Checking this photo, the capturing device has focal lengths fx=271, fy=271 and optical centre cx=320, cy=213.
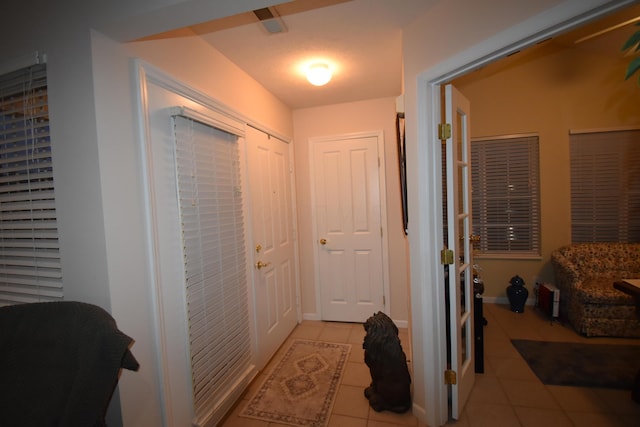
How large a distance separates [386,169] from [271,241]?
1.49 meters

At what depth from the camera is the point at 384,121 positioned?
302 cm

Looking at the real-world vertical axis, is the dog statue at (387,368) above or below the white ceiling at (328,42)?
below

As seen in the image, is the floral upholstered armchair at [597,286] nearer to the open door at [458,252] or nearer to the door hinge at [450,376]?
the open door at [458,252]

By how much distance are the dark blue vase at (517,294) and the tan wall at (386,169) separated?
143 centimetres

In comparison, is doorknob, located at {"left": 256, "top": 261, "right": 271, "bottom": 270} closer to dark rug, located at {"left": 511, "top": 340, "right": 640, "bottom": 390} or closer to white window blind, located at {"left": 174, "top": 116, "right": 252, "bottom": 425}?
white window blind, located at {"left": 174, "top": 116, "right": 252, "bottom": 425}

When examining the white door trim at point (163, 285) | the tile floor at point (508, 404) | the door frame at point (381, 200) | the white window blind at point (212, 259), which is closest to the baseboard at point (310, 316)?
the door frame at point (381, 200)

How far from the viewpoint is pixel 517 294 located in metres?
3.29

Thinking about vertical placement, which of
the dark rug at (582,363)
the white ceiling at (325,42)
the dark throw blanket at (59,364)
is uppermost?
the white ceiling at (325,42)

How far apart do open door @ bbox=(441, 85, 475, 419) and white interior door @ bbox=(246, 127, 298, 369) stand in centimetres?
148

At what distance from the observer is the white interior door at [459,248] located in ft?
5.38

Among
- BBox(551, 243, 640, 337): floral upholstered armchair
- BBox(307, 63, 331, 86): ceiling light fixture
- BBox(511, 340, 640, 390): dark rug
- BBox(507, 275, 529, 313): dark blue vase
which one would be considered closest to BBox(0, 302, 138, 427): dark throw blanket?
BBox(307, 63, 331, 86): ceiling light fixture

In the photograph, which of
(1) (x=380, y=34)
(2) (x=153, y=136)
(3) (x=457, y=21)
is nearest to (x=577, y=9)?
(3) (x=457, y=21)

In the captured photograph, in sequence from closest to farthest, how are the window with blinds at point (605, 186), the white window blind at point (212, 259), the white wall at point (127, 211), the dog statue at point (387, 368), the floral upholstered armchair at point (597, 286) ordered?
1. the white wall at point (127, 211)
2. the white window blind at point (212, 259)
3. the dog statue at point (387, 368)
4. the floral upholstered armchair at point (597, 286)
5. the window with blinds at point (605, 186)

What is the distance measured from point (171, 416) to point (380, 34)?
8.52 feet
